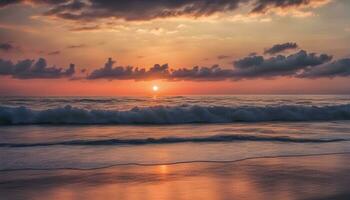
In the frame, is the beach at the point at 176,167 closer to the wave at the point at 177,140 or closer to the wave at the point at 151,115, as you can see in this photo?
the wave at the point at 177,140

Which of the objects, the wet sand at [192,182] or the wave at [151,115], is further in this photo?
the wave at [151,115]

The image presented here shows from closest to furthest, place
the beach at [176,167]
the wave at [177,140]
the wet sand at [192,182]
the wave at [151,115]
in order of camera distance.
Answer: the wet sand at [192,182], the beach at [176,167], the wave at [177,140], the wave at [151,115]

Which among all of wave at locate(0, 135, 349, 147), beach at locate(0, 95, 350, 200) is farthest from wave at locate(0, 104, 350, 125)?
wave at locate(0, 135, 349, 147)

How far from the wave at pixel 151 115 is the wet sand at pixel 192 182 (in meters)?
12.3

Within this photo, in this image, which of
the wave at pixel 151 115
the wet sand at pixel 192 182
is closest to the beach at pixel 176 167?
the wet sand at pixel 192 182

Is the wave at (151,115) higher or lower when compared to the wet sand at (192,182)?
higher

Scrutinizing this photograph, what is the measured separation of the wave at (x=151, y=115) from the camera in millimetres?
19906

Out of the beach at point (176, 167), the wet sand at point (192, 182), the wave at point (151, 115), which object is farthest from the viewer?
the wave at point (151, 115)

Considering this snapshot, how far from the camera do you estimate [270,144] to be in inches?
458

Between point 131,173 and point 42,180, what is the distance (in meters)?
1.52

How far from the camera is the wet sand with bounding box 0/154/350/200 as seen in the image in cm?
583

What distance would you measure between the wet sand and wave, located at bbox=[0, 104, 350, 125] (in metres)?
12.3

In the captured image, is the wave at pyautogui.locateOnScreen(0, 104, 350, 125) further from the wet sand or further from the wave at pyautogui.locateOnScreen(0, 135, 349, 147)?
the wet sand

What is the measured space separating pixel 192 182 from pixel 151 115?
14.1m
